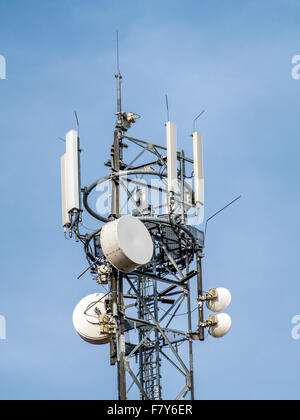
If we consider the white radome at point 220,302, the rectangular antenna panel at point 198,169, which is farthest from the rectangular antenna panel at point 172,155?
the white radome at point 220,302

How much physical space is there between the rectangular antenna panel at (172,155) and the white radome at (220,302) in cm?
500

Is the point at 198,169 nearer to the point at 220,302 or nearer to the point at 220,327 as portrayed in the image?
the point at 220,302

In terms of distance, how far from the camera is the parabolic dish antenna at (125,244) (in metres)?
51.1

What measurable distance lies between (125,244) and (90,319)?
177 inches

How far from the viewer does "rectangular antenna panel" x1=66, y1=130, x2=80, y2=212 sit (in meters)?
53.8

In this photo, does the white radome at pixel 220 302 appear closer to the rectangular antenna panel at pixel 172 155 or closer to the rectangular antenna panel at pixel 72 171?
the rectangular antenna panel at pixel 172 155

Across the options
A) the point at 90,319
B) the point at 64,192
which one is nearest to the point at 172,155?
the point at 64,192

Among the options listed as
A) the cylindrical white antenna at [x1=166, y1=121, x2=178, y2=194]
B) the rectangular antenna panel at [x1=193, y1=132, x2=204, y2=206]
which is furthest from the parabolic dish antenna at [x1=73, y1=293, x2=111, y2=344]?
the rectangular antenna panel at [x1=193, y1=132, x2=204, y2=206]

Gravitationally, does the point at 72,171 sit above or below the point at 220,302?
above

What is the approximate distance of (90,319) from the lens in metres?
54.1

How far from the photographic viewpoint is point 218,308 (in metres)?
55.0

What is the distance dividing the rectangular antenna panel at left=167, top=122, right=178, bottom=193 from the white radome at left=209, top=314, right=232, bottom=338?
583 centimetres
